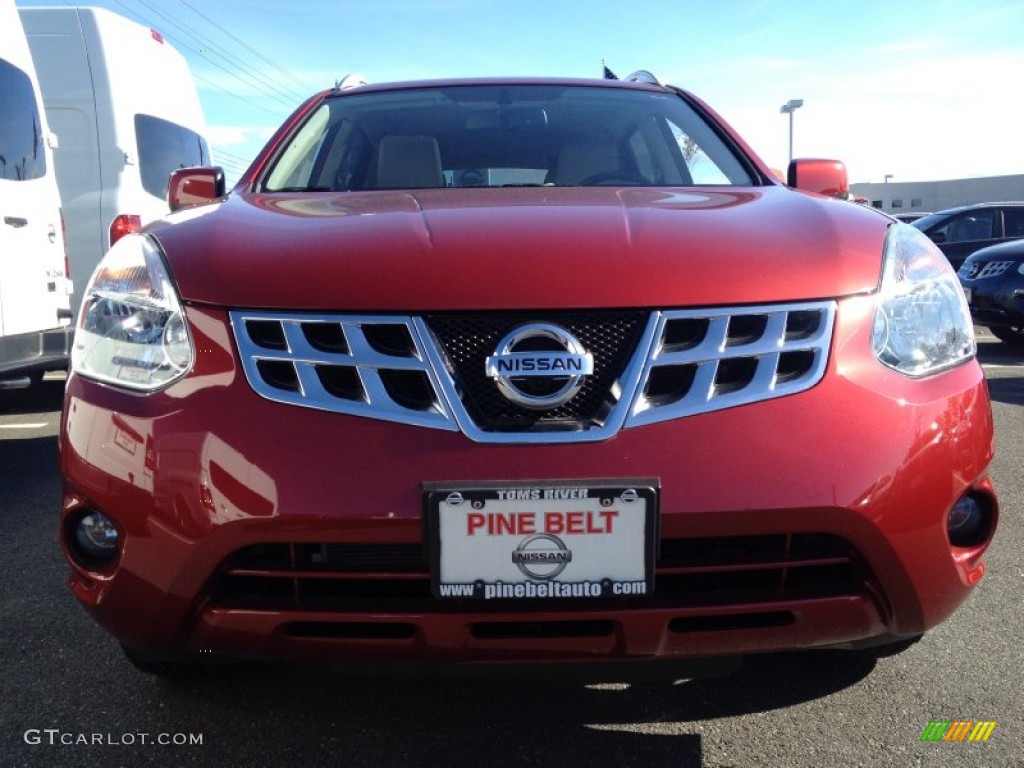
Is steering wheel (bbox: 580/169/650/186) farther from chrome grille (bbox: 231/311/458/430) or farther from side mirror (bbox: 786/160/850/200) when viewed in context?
chrome grille (bbox: 231/311/458/430)

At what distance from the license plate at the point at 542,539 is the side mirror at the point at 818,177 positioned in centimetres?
155

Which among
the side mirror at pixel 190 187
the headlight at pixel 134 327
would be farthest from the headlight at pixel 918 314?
the side mirror at pixel 190 187

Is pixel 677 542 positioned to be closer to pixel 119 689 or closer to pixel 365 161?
pixel 119 689

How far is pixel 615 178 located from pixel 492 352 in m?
1.28

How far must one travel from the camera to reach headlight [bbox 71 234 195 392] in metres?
1.61

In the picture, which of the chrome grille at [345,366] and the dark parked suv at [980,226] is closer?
the chrome grille at [345,366]

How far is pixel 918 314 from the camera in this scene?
1715 millimetres

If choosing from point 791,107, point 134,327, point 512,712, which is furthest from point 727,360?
point 791,107

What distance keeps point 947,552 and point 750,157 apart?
145cm

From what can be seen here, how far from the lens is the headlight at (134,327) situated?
1.61 m

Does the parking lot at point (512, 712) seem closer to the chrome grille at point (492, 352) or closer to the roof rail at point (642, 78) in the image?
the chrome grille at point (492, 352)

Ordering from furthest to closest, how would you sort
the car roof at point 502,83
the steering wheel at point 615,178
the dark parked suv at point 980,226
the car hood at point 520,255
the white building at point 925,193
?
the white building at point 925,193 < the dark parked suv at point 980,226 < the car roof at point 502,83 < the steering wheel at point 615,178 < the car hood at point 520,255

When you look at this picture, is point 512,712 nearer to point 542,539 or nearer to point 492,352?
point 542,539

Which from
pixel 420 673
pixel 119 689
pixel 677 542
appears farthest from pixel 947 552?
pixel 119 689
